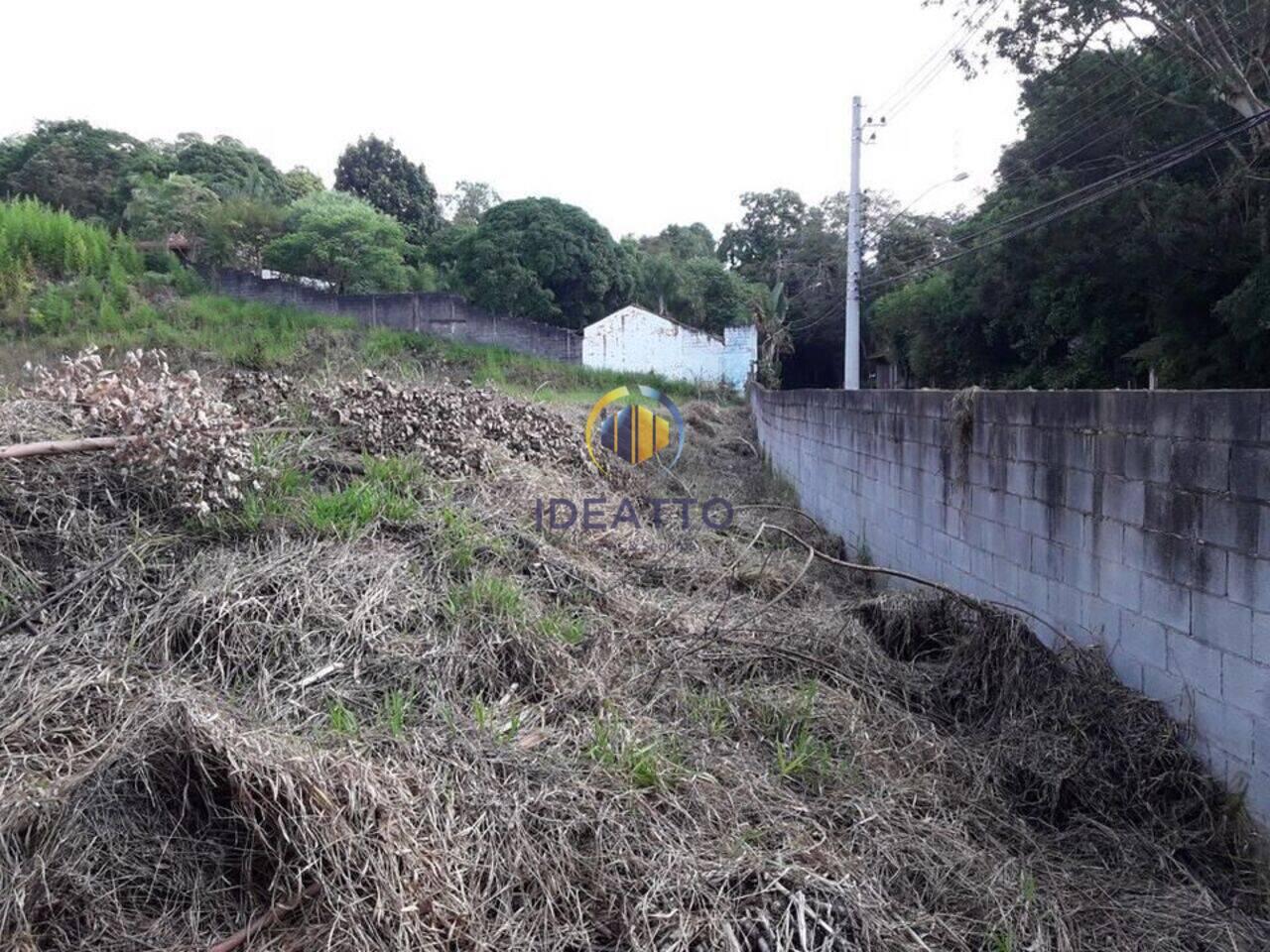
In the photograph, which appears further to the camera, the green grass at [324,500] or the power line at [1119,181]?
the power line at [1119,181]

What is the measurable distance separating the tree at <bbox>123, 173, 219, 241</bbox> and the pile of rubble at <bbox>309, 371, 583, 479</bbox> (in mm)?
21643

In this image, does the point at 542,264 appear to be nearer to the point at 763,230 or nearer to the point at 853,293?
the point at 853,293

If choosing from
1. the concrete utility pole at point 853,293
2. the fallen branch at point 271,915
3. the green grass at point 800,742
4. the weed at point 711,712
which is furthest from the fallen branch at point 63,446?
the concrete utility pole at point 853,293

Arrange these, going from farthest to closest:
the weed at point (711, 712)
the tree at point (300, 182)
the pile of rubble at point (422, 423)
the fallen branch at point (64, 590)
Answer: the tree at point (300, 182)
the pile of rubble at point (422, 423)
the fallen branch at point (64, 590)
the weed at point (711, 712)

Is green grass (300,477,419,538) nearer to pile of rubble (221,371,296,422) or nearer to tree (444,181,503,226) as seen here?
pile of rubble (221,371,296,422)

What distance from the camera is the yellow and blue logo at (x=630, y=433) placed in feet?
24.5

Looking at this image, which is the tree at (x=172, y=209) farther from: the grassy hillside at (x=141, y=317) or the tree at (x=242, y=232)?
the grassy hillside at (x=141, y=317)

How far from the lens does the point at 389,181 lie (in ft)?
111

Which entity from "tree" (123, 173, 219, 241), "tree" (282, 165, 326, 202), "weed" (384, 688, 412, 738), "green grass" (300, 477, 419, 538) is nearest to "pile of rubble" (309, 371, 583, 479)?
"green grass" (300, 477, 419, 538)

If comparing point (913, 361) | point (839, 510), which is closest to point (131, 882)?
point (839, 510)

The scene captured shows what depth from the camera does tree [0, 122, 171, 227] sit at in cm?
2969

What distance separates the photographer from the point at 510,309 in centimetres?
2380

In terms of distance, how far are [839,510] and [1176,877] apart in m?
4.88

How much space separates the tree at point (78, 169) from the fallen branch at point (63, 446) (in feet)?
96.6
